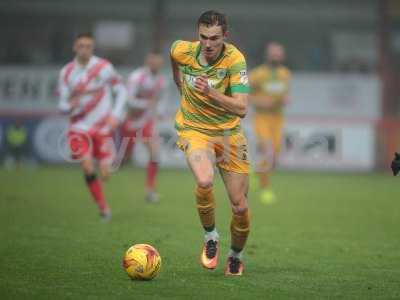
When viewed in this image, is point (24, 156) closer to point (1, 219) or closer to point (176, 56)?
Answer: point (1, 219)

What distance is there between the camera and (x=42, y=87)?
28547 millimetres

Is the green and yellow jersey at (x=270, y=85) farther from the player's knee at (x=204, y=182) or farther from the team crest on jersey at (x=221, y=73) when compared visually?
the player's knee at (x=204, y=182)

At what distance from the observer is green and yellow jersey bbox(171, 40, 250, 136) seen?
978 centimetres

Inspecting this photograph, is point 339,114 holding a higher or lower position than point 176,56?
higher

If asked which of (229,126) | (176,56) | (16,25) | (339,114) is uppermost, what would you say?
(16,25)

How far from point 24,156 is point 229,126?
17343mm

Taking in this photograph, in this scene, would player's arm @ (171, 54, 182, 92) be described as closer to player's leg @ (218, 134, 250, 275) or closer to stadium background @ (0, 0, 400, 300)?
player's leg @ (218, 134, 250, 275)

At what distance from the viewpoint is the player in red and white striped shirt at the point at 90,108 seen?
49.2ft

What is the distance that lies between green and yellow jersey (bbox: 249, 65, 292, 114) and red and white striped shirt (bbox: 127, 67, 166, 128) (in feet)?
6.18

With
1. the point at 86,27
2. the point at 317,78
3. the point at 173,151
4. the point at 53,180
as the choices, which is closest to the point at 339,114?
the point at 317,78

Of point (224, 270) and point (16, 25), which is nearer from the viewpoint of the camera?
point (224, 270)

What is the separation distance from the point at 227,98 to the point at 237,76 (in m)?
0.30

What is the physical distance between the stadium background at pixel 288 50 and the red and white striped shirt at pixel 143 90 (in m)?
7.07

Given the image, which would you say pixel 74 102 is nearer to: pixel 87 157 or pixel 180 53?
pixel 87 157
